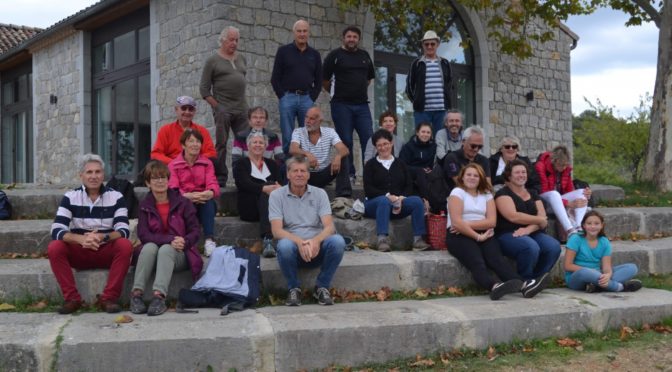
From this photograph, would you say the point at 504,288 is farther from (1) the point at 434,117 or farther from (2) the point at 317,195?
(1) the point at 434,117

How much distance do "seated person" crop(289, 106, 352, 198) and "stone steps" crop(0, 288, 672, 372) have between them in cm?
218

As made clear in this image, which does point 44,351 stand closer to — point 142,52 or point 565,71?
point 142,52

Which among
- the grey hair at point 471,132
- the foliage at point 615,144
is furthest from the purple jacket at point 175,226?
the foliage at point 615,144

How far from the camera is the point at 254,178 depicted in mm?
6348

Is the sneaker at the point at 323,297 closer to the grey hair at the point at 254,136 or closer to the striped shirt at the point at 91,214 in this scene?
the striped shirt at the point at 91,214

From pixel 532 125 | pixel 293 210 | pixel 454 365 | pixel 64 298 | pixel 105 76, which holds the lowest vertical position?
pixel 454 365

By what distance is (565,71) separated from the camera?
48.3ft

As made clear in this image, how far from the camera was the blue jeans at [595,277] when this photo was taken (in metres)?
5.68

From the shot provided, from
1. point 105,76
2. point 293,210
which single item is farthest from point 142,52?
point 293,210

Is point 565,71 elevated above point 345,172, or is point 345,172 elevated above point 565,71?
point 565,71

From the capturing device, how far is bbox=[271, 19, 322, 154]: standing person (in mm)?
7770

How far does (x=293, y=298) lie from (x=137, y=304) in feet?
3.90

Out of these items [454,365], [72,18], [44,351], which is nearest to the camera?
[44,351]

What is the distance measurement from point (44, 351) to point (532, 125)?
12.1 meters
